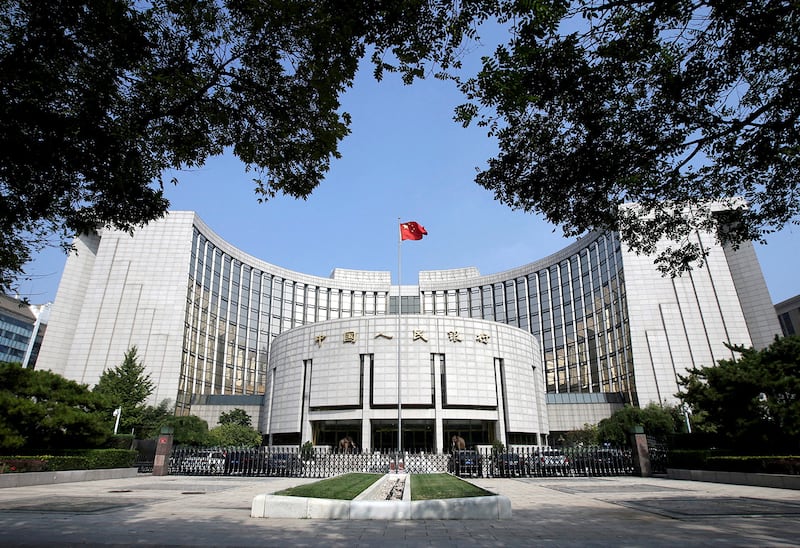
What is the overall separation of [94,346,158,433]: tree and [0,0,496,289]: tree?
46.0 metres

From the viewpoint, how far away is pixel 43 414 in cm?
2336

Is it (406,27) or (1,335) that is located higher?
(1,335)

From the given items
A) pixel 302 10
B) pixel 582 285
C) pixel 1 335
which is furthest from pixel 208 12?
pixel 1 335

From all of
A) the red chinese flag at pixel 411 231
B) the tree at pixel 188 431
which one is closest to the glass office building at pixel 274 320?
the tree at pixel 188 431

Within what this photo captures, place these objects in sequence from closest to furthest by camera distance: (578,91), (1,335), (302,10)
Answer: (302,10) → (578,91) → (1,335)

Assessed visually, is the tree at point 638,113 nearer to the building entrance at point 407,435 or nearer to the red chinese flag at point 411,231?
the red chinese flag at point 411,231

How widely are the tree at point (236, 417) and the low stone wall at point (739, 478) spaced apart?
53.0 metres

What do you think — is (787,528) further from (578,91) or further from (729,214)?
(578,91)

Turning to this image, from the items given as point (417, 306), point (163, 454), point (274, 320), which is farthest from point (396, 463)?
point (417, 306)

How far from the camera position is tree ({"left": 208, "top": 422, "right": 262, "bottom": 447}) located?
5109 centimetres

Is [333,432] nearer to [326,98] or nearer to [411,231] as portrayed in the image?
[411,231]

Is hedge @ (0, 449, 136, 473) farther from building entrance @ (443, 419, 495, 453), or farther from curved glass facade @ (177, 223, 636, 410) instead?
curved glass facade @ (177, 223, 636, 410)

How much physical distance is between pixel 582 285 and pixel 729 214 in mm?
62616

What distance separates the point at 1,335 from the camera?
94.6 metres
